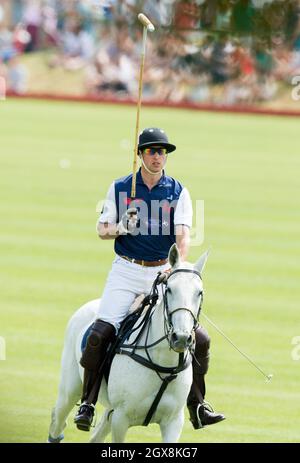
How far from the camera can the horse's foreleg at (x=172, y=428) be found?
6797mm

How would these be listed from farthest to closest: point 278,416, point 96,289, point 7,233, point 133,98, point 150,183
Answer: point 133,98
point 7,233
point 96,289
point 278,416
point 150,183

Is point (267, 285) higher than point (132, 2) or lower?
lower

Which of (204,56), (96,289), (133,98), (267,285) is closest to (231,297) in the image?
(267,285)

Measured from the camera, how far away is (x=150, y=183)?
7250mm

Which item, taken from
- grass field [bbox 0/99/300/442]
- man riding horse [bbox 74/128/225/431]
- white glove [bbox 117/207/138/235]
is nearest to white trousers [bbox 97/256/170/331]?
man riding horse [bbox 74/128/225/431]

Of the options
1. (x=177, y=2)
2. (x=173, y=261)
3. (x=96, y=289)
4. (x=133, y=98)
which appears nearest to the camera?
(x=177, y=2)

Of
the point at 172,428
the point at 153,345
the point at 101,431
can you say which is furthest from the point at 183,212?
the point at 101,431

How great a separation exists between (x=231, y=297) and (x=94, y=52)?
25.3 meters

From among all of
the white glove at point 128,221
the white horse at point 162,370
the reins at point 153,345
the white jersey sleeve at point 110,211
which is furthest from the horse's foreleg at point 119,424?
the white jersey sleeve at point 110,211

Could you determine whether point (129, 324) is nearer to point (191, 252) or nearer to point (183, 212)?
point (183, 212)

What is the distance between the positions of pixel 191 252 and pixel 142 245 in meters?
9.52

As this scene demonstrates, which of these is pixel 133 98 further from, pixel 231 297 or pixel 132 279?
pixel 132 279

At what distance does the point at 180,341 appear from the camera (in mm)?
6117

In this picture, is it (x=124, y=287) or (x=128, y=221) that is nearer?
(x=128, y=221)
